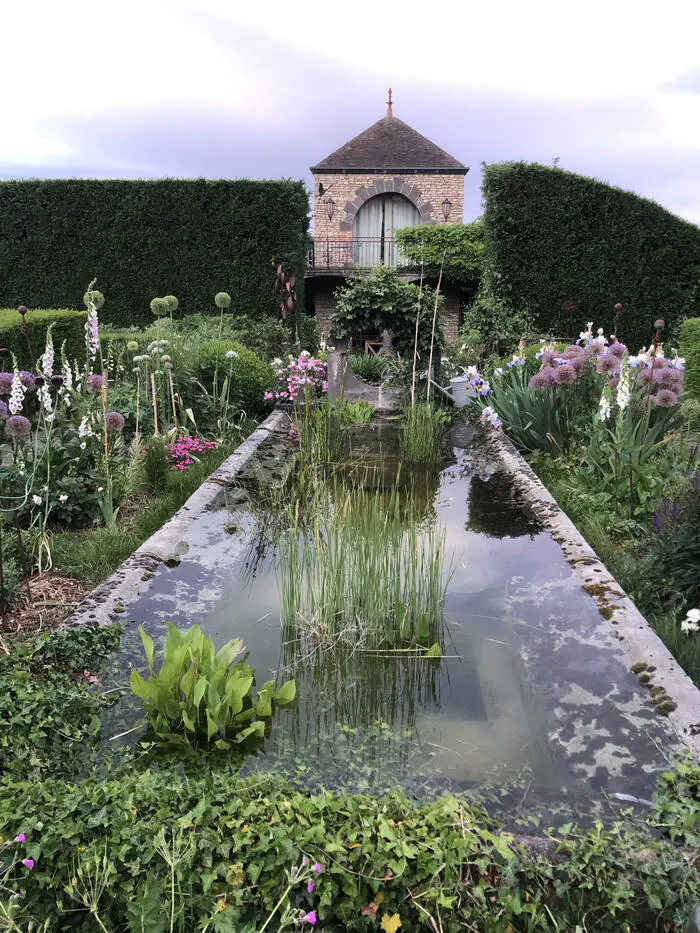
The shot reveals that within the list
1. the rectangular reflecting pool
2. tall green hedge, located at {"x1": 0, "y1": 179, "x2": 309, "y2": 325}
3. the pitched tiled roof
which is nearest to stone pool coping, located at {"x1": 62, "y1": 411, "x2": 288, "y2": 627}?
the rectangular reflecting pool

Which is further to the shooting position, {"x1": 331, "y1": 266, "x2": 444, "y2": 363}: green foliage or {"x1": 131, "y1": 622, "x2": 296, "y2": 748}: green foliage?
{"x1": 331, "y1": 266, "x2": 444, "y2": 363}: green foliage

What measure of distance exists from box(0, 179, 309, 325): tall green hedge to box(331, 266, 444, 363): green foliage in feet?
14.8

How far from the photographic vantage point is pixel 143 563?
115 inches

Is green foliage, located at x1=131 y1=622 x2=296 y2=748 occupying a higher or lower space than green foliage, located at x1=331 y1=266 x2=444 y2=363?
lower

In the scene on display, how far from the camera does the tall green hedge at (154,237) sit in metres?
11.9

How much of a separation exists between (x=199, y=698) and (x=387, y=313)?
20.6 feet

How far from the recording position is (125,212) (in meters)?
12.0

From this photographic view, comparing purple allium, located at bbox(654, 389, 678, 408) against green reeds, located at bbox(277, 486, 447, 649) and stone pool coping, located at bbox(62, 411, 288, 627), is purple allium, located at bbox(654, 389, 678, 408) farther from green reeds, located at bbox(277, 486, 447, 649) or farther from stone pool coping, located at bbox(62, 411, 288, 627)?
stone pool coping, located at bbox(62, 411, 288, 627)

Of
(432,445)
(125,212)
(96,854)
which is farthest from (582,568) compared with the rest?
(125,212)

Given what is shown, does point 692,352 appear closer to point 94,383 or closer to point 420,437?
point 420,437

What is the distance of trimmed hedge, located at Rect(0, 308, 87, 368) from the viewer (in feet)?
22.4

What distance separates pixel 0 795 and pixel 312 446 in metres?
3.56

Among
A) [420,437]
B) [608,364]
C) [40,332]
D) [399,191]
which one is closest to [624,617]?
[608,364]

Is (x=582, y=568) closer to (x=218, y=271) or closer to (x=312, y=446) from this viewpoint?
(x=312, y=446)
